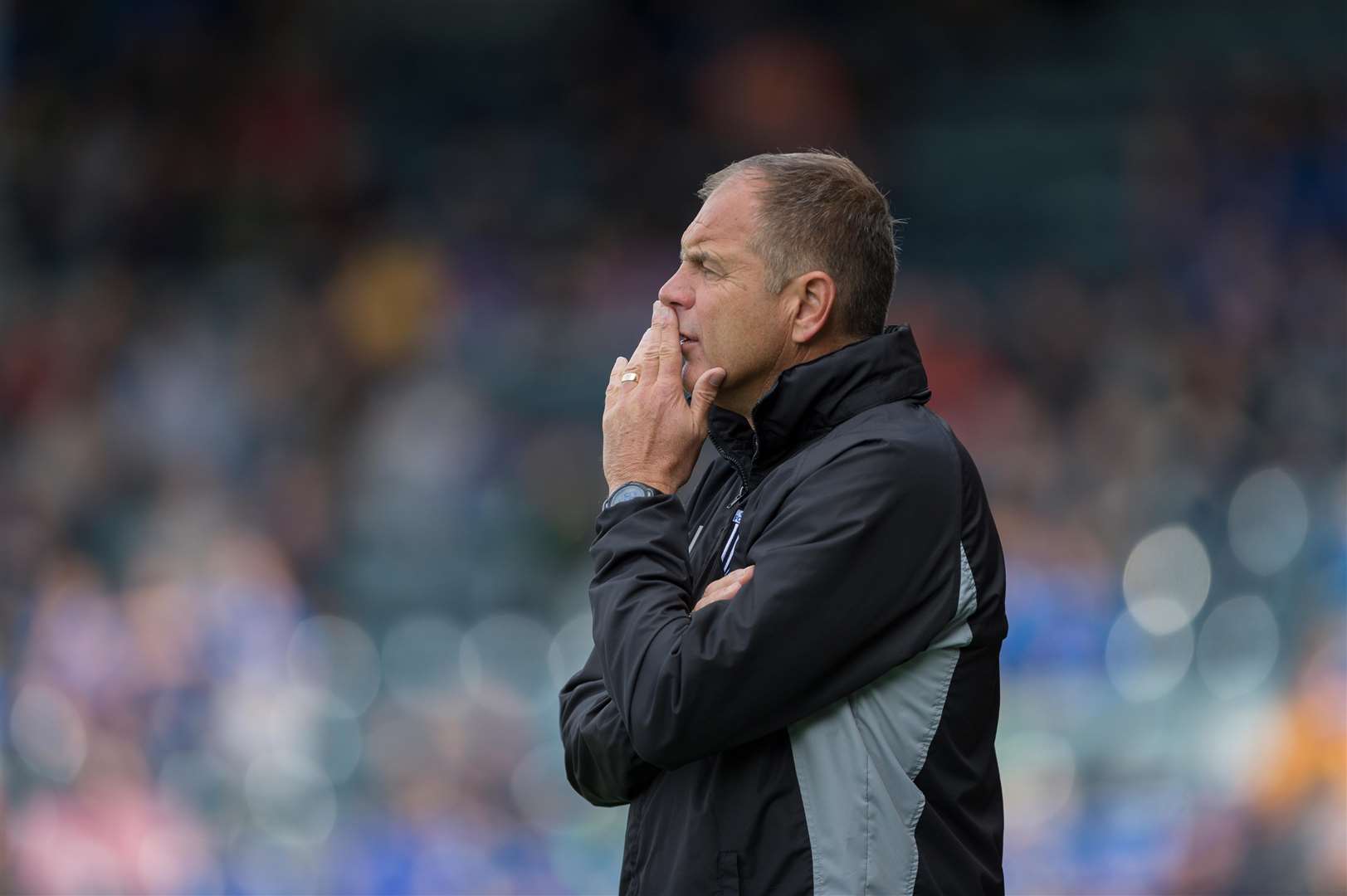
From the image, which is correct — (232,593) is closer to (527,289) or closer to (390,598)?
(390,598)

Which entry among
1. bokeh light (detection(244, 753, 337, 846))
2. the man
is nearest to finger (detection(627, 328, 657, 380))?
the man

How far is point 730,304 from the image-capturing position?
1937mm

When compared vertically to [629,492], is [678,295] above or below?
above

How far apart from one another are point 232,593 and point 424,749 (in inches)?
40.6

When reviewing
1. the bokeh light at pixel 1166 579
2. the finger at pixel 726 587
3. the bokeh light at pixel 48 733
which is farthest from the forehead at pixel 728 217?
the bokeh light at pixel 48 733

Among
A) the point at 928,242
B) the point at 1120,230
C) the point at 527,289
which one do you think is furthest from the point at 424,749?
the point at 1120,230

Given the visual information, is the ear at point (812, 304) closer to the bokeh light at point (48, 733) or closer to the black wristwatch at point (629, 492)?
the black wristwatch at point (629, 492)

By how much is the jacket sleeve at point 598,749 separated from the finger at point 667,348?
35 centimetres

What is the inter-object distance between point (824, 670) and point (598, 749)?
314 millimetres

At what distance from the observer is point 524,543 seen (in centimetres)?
613

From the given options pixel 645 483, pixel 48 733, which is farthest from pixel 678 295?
pixel 48 733

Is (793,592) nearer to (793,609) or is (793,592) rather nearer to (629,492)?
(793,609)

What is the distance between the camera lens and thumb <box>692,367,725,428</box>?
75.2 inches

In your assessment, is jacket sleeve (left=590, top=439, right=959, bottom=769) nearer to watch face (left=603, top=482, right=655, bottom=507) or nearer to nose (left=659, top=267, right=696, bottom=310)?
watch face (left=603, top=482, right=655, bottom=507)
